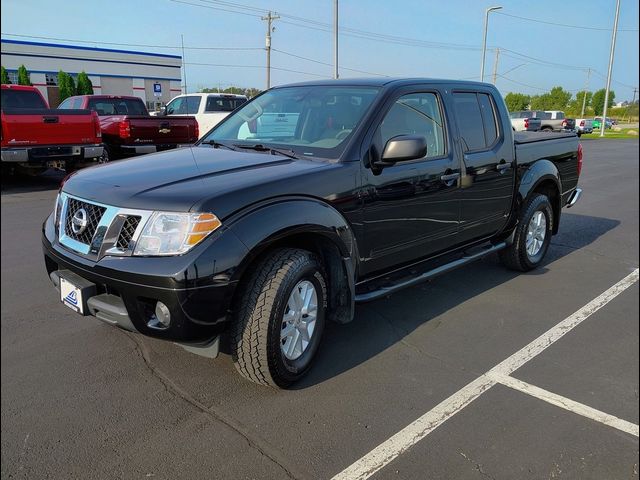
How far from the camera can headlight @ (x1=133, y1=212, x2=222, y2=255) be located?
8.79 feet

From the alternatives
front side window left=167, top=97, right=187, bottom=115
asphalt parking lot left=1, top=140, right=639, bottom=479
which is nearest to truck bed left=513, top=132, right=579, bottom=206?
asphalt parking lot left=1, top=140, right=639, bottom=479

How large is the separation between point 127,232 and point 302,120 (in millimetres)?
1809

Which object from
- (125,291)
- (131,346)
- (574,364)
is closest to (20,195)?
(131,346)

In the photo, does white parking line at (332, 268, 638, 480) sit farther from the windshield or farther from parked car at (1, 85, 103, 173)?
parked car at (1, 85, 103, 173)

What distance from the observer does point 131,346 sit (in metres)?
3.68

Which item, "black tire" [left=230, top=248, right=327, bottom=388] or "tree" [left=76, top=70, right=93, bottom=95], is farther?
"tree" [left=76, top=70, right=93, bottom=95]

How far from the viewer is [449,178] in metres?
4.22

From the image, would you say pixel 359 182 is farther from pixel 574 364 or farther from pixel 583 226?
pixel 583 226

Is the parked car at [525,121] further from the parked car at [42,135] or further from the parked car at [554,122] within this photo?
the parked car at [42,135]

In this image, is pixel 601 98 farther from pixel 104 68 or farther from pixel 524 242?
pixel 104 68

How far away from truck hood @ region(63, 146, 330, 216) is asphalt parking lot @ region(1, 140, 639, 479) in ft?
1.57

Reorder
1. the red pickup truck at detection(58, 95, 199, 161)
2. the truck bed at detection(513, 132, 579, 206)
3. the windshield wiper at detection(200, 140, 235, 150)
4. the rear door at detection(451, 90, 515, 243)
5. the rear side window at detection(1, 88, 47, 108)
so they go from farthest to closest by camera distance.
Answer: the red pickup truck at detection(58, 95, 199, 161) < the rear side window at detection(1, 88, 47, 108) < the truck bed at detection(513, 132, 579, 206) < the rear door at detection(451, 90, 515, 243) < the windshield wiper at detection(200, 140, 235, 150)

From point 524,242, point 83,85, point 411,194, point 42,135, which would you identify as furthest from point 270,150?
point 83,85

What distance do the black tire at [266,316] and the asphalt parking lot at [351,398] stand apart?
21 cm
